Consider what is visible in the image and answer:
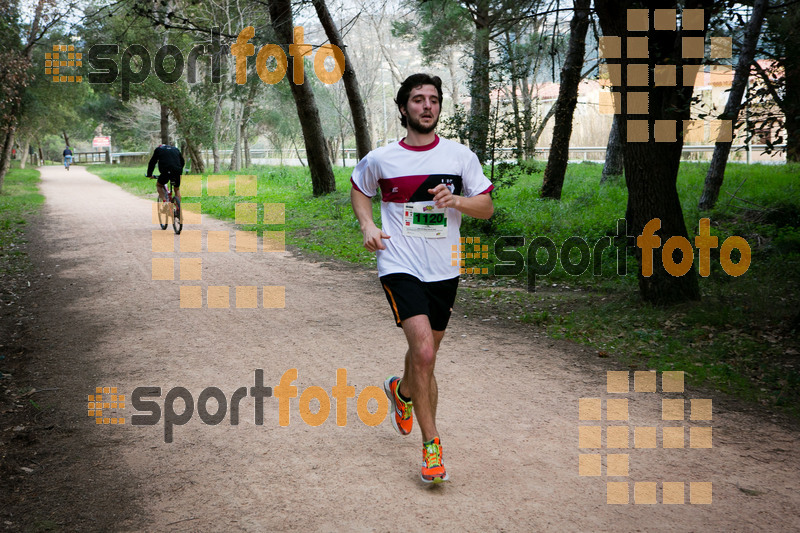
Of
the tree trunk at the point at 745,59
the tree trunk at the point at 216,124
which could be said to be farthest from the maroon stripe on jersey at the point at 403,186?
the tree trunk at the point at 216,124

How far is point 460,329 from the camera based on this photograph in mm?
7551

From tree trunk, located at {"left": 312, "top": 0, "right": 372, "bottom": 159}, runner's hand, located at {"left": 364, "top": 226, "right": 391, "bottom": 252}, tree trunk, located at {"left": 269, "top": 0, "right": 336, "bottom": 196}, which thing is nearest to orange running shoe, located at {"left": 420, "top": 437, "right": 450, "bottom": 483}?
runner's hand, located at {"left": 364, "top": 226, "right": 391, "bottom": 252}

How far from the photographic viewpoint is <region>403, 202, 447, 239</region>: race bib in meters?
3.89

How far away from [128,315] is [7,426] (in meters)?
3.22

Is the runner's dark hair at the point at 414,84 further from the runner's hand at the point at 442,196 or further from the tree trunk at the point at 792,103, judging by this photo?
the tree trunk at the point at 792,103

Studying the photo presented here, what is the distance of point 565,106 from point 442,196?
41.8ft

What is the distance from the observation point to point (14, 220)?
17.8 metres

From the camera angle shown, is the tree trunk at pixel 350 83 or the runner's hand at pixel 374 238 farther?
the tree trunk at pixel 350 83

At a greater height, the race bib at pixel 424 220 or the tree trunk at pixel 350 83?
the tree trunk at pixel 350 83

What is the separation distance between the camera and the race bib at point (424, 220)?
153 inches

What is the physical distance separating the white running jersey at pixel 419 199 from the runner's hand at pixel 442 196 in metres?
0.18

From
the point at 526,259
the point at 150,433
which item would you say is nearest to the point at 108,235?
the point at 526,259

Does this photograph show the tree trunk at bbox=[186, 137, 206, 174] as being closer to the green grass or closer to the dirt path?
the green grass

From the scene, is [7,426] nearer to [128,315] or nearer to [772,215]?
[128,315]
